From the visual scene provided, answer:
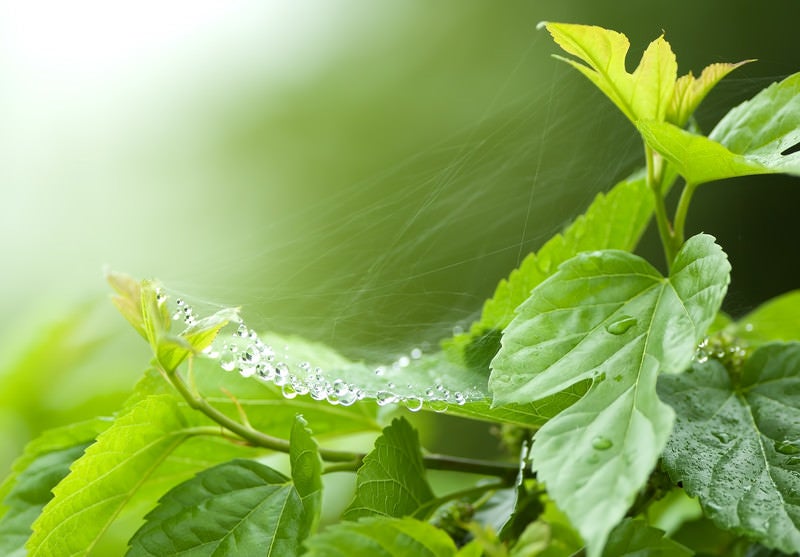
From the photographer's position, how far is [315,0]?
440cm

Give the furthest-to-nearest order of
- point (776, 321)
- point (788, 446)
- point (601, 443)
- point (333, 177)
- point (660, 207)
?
point (333, 177), point (776, 321), point (660, 207), point (788, 446), point (601, 443)

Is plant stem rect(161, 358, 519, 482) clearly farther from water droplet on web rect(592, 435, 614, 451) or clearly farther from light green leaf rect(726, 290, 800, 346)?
light green leaf rect(726, 290, 800, 346)

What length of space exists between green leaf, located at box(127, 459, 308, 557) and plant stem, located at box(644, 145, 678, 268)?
33 cm

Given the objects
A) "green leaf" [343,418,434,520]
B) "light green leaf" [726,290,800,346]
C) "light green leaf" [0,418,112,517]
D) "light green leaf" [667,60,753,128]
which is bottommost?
"light green leaf" [726,290,800,346]

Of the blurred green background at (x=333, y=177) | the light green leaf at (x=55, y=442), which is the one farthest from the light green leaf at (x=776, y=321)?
the light green leaf at (x=55, y=442)

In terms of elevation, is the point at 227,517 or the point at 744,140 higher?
the point at 744,140

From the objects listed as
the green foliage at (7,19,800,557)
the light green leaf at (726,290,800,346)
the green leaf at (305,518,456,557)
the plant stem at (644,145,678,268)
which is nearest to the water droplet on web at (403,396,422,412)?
the green foliage at (7,19,800,557)

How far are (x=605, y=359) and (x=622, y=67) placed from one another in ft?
0.69

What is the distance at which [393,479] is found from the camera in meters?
0.55

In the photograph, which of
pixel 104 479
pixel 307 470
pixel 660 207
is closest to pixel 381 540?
pixel 307 470

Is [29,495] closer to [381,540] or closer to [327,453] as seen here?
[327,453]

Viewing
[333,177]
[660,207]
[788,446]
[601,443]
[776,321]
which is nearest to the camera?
[601,443]

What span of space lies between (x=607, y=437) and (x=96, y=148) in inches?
174

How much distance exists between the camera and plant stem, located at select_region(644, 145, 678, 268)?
24.2 inches
